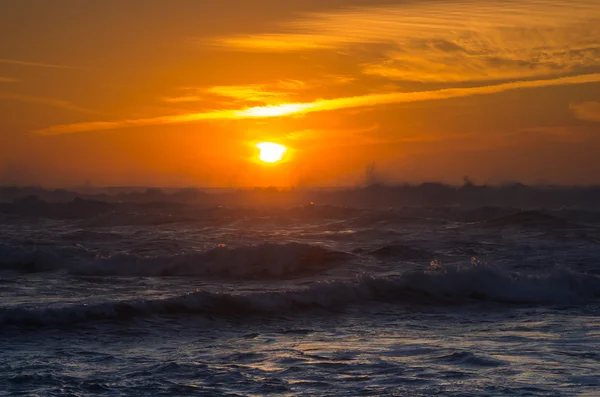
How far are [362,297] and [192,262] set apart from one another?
574 cm

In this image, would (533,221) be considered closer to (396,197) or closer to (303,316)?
(303,316)

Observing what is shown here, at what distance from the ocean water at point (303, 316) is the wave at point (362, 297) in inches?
1.4

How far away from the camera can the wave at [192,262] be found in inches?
652

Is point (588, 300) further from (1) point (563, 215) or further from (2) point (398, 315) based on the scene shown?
(1) point (563, 215)

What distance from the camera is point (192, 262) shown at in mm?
17297

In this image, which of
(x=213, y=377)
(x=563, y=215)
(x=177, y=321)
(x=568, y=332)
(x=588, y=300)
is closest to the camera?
(x=213, y=377)

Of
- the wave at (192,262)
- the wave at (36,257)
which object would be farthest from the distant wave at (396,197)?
the wave at (192,262)

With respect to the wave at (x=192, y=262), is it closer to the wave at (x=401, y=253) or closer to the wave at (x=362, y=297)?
the wave at (x=401, y=253)

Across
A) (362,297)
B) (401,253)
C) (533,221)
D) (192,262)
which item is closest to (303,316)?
(362,297)

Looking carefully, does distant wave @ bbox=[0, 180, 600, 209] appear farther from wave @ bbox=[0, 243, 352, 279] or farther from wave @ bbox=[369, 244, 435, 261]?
wave @ bbox=[0, 243, 352, 279]

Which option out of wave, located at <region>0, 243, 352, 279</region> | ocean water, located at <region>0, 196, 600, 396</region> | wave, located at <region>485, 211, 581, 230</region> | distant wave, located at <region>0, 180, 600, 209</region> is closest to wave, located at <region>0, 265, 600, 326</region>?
ocean water, located at <region>0, 196, 600, 396</region>

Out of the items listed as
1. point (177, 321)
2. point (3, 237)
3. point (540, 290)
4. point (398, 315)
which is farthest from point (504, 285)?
point (3, 237)

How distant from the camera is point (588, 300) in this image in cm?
1338

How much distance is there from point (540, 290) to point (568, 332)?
3.94m
